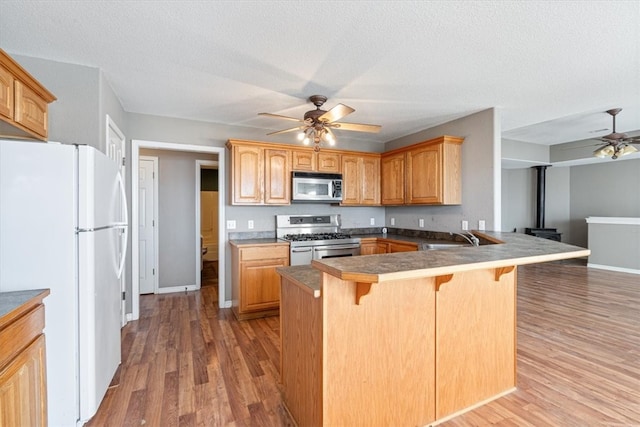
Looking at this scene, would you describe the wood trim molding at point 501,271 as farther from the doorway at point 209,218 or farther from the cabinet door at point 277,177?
the doorway at point 209,218

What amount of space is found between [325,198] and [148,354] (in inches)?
105

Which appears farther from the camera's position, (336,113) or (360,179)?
(360,179)

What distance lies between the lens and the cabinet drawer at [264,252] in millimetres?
3453

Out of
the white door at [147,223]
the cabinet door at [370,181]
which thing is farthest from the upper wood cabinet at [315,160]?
the white door at [147,223]

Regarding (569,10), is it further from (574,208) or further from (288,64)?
(574,208)

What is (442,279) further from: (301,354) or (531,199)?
(531,199)

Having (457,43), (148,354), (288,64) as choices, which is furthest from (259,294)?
(457,43)

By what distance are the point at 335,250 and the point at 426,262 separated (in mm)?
2467

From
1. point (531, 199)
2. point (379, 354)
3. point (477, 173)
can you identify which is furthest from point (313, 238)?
point (531, 199)

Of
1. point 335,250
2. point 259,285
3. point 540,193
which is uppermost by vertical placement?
point 540,193

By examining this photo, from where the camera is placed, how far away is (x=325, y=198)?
416cm

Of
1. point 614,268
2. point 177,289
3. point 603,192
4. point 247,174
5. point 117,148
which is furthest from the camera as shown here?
point 603,192

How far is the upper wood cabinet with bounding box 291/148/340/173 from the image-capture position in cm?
402

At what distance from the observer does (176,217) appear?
4684 mm
